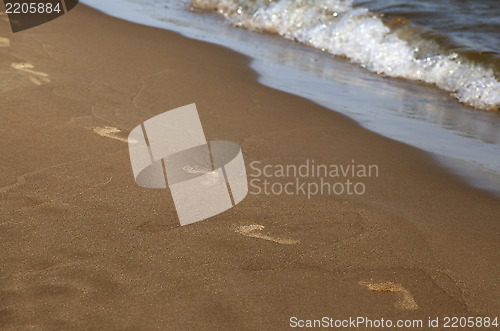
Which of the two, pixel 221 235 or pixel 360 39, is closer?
pixel 221 235

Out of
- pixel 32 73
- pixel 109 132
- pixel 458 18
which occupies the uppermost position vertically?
pixel 458 18

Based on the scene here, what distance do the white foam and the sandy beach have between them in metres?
2.07

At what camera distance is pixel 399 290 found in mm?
2105

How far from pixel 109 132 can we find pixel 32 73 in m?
1.09

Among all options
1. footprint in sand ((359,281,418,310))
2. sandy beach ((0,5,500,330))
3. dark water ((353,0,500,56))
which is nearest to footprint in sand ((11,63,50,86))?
sandy beach ((0,5,500,330))

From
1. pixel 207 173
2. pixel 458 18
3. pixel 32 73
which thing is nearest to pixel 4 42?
pixel 32 73

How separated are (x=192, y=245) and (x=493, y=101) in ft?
12.0

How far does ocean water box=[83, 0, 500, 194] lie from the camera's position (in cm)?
404

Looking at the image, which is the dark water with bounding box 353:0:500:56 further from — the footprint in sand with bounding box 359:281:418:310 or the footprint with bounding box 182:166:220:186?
the footprint in sand with bounding box 359:281:418:310

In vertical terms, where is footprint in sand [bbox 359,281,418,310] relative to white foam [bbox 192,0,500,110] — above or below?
below

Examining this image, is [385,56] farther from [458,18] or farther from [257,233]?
[257,233]

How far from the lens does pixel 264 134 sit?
3.46 m

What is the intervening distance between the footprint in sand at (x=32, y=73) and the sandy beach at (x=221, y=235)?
0.09ft

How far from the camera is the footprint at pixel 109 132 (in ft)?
10.1
